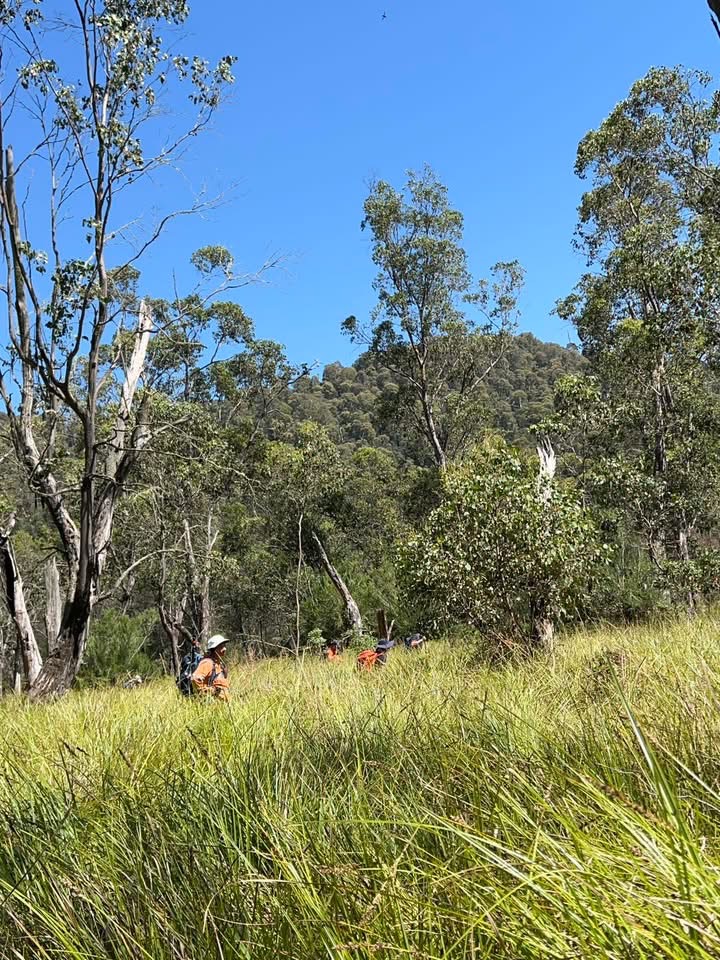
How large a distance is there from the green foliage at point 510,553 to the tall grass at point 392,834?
4.50 meters

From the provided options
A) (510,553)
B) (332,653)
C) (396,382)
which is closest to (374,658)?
(332,653)

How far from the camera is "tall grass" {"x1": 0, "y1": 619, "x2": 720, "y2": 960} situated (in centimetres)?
115

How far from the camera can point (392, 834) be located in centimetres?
172

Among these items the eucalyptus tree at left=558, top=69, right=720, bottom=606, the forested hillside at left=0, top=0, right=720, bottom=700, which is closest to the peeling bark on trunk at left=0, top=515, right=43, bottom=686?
the forested hillside at left=0, top=0, right=720, bottom=700

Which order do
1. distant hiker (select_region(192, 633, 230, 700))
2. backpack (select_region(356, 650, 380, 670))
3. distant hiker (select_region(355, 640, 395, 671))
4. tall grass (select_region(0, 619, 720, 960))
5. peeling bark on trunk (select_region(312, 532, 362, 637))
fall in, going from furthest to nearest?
1. peeling bark on trunk (select_region(312, 532, 362, 637))
2. backpack (select_region(356, 650, 380, 670))
3. distant hiker (select_region(355, 640, 395, 671))
4. distant hiker (select_region(192, 633, 230, 700))
5. tall grass (select_region(0, 619, 720, 960))

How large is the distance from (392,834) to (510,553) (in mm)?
6578

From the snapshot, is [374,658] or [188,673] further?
[374,658]

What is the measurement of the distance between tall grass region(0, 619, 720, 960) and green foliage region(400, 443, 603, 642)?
4.50 meters

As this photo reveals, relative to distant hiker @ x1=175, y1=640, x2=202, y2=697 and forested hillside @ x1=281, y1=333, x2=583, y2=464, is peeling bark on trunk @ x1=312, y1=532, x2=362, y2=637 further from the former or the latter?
distant hiker @ x1=175, y1=640, x2=202, y2=697

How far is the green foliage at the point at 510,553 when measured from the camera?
26.1 feet

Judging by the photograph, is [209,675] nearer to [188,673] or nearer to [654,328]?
[188,673]

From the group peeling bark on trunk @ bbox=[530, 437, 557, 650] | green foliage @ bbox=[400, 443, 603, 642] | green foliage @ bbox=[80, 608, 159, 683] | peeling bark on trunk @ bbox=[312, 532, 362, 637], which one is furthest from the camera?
peeling bark on trunk @ bbox=[312, 532, 362, 637]

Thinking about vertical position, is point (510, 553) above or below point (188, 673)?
above

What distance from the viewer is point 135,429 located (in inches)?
293
